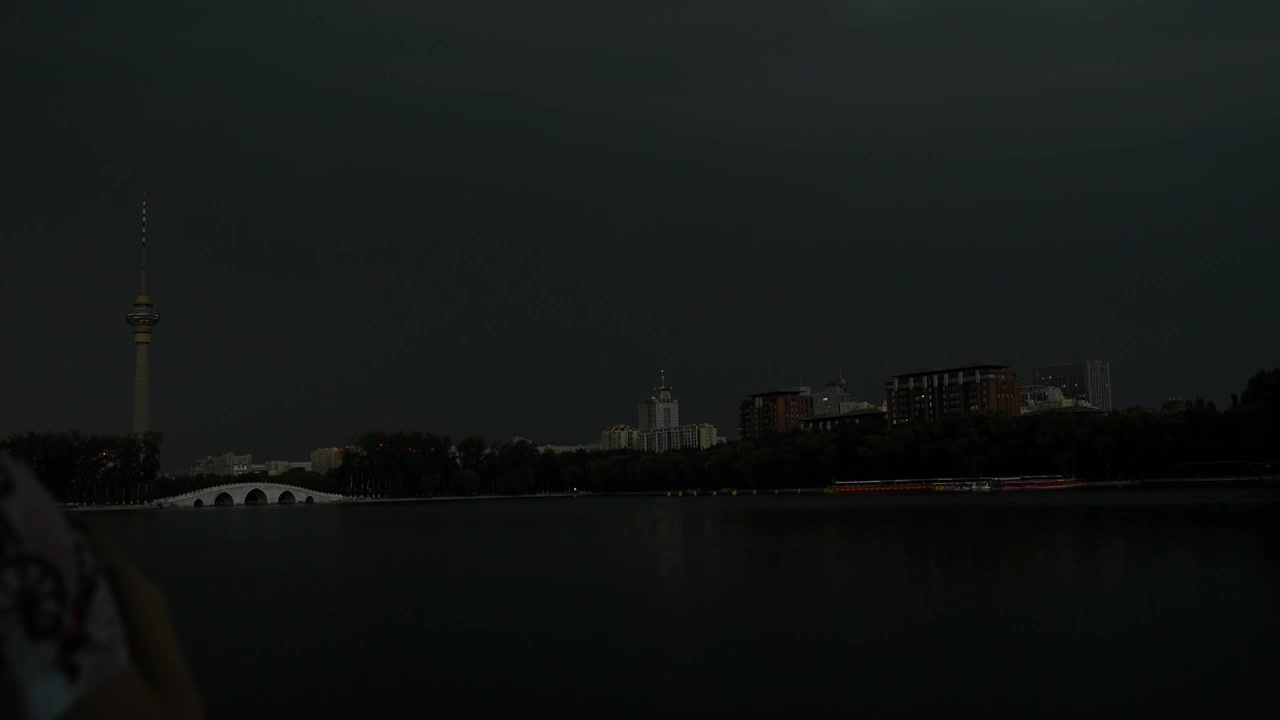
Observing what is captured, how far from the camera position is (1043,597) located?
1788cm

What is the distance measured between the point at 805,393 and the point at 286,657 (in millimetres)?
183249

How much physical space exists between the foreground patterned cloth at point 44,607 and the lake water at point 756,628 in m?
8.59

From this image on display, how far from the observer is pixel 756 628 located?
15172 millimetres

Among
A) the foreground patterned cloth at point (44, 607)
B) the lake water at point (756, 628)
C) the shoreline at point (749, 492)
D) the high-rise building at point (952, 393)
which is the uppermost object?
the high-rise building at point (952, 393)

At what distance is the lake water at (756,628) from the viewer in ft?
35.6

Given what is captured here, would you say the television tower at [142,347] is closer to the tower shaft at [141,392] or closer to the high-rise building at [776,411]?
the tower shaft at [141,392]

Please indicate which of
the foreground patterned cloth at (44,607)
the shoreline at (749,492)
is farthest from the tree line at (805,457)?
the foreground patterned cloth at (44,607)

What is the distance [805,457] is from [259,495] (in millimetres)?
63777

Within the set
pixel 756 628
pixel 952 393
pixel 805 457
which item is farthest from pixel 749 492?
pixel 756 628

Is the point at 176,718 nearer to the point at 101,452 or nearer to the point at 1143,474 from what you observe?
the point at 1143,474

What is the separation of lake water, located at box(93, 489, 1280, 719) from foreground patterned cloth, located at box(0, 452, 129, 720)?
28.2 ft

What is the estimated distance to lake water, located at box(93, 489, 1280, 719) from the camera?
10859 mm

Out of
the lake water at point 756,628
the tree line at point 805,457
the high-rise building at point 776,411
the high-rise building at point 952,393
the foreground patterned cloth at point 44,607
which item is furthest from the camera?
the high-rise building at point 776,411

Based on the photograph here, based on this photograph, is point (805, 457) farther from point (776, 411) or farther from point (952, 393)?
point (776, 411)
